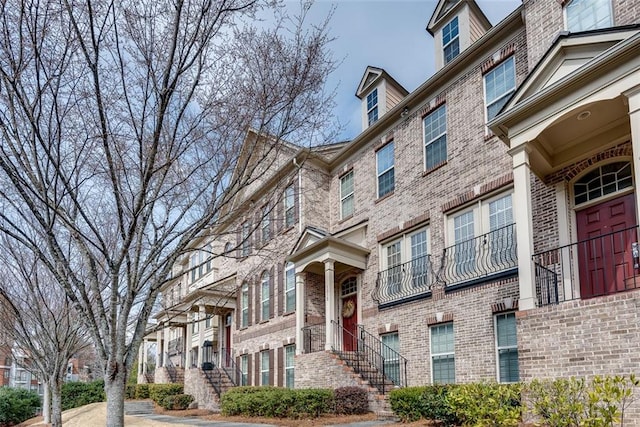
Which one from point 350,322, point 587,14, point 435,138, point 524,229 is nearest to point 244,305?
point 350,322

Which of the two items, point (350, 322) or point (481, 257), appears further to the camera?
point (350, 322)

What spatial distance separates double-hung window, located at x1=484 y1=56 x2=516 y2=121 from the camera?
13.0m

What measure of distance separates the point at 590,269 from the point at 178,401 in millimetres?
17659

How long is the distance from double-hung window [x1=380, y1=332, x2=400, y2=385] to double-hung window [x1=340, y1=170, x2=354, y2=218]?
4701 millimetres

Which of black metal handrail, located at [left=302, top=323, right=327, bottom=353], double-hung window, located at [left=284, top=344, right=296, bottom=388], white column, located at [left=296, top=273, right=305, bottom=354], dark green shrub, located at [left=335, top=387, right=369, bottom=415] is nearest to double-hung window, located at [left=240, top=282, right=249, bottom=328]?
double-hung window, located at [left=284, top=344, right=296, bottom=388]

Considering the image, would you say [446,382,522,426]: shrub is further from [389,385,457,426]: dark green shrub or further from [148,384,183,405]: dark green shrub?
[148,384,183,405]: dark green shrub

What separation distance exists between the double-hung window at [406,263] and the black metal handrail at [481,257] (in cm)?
91

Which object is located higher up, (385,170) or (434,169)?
(385,170)

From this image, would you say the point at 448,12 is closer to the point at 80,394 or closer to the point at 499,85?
the point at 499,85

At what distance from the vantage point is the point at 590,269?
10266 mm

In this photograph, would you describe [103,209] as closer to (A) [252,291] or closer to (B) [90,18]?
(B) [90,18]

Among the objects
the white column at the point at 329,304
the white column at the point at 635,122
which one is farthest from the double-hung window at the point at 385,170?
the white column at the point at 635,122

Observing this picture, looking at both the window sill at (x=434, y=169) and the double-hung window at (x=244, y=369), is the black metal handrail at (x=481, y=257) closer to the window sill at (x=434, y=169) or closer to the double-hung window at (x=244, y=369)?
the window sill at (x=434, y=169)

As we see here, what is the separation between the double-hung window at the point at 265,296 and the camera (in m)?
22.6
